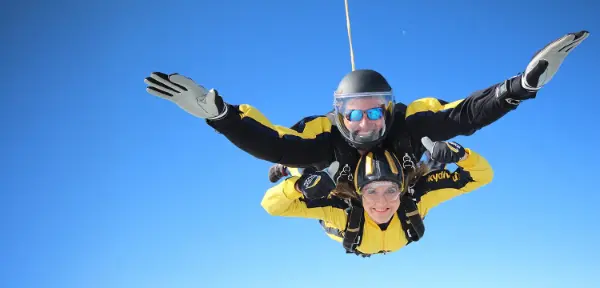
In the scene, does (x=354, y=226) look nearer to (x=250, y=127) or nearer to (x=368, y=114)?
(x=368, y=114)

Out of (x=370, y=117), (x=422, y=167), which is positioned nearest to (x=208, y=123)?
(x=370, y=117)

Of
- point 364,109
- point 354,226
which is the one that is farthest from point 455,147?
point 354,226

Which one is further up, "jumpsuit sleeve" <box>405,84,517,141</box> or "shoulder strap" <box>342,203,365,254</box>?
"jumpsuit sleeve" <box>405,84,517,141</box>

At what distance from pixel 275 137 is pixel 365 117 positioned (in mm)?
579

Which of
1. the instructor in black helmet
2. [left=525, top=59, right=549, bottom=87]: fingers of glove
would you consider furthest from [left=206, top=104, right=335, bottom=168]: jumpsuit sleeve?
[left=525, top=59, right=549, bottom=87]: fingers of glove

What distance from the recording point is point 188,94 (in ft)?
11.1

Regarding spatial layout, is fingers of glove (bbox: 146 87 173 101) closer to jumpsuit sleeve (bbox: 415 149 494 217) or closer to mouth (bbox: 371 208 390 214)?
mouth (bbox: 371 208 390 214)

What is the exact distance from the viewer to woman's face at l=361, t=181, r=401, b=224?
3.99m

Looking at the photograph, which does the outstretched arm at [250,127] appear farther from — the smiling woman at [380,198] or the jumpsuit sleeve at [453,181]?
the jumpsuit sleeve at [453,181]

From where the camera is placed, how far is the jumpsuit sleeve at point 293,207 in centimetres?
392

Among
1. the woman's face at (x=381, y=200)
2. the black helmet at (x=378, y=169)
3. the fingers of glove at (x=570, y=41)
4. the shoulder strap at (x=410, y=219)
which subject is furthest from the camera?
the shoulder strap at (x=410, y=219)

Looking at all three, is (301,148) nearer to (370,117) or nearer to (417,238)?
(370,117)

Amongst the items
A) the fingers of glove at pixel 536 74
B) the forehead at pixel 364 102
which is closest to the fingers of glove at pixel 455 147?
the forehead at pixel 364 102

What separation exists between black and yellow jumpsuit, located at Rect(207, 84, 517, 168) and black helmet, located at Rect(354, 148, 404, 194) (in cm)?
9
